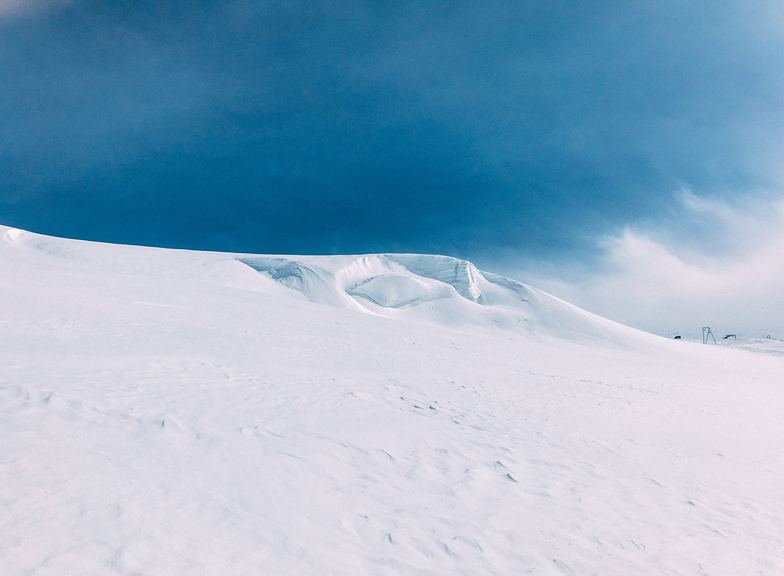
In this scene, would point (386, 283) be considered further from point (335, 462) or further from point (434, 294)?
point (335, 462)

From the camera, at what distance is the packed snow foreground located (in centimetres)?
420

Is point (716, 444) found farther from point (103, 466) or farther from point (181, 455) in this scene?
point (103, 466)

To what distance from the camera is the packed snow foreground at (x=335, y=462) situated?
420 cm

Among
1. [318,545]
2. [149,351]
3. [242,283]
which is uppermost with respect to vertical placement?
[242,283]

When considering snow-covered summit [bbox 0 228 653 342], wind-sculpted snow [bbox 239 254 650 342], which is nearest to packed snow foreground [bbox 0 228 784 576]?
snow-covered summit [bbox 0 228 653 342]

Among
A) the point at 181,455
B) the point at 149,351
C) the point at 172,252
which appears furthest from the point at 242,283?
the point at 181,455

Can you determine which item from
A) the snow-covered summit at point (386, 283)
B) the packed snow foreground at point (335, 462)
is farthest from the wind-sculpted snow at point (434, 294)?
the packed snow foreground at point (335, 462)

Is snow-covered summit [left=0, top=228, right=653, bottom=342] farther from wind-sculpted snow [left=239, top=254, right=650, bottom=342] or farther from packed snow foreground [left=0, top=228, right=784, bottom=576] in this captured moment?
packed snow foreground [left=0, top=228, right=784, bottom=576]

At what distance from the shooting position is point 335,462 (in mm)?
6406

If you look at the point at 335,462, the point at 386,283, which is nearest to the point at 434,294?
the point at 386,283

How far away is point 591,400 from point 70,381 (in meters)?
13.6

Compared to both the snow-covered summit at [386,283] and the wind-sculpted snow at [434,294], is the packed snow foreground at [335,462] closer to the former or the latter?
the snow-covered summit at [386,283]

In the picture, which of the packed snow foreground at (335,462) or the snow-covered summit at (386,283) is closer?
the packed snow foreground at (335,462)

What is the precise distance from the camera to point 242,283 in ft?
146
